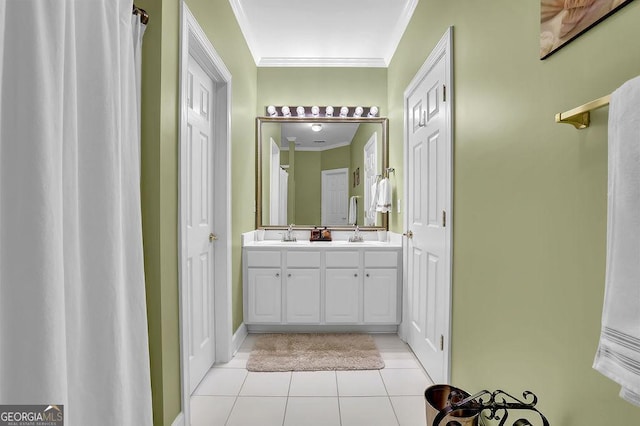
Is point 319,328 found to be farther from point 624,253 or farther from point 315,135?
point 624,253

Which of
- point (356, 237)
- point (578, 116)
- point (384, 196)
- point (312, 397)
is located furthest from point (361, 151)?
point (578, 116)

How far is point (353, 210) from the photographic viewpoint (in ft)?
11.8

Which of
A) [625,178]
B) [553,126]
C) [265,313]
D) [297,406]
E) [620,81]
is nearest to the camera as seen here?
[625,178]

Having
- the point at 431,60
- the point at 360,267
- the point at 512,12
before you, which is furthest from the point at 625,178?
the point at 360,267

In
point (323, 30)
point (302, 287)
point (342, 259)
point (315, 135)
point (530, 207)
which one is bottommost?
point (302, 287)

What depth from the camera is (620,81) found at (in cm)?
87

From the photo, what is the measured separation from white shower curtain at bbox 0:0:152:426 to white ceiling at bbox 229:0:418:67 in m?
1.81

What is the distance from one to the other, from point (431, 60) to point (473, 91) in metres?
0.64

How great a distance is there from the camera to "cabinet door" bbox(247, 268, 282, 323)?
121 inches

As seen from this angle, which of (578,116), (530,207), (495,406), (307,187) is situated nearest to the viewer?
(578,116)

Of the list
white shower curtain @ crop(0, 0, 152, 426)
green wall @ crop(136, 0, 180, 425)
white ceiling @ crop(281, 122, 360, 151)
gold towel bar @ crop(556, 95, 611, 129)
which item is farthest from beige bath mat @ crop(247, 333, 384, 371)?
gold towel bar @ crop(556, 95, 611, 129)

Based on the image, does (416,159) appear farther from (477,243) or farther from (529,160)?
(529,160)

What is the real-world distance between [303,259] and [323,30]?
204cm

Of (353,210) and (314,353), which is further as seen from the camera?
(353,210)
